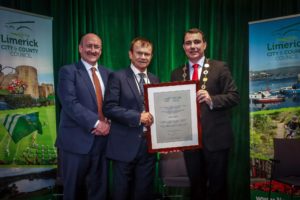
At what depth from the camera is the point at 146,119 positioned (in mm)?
3105

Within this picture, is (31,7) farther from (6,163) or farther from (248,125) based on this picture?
(248,125)

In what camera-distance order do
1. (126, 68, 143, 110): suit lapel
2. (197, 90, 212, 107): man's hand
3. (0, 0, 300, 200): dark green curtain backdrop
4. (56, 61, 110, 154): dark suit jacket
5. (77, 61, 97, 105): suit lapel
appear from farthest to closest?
(0, 0, 300, 200): dark green curtain backdrop, (77, 61, 97, 105): suit lapel, (56, 61, 110, 154): dark suit jacket, (126, 68, 143, 110): suit lapel, (197, 90, 212, 107): man's hand

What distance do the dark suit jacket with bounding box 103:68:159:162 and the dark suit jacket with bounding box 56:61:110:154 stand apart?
0.22 metres

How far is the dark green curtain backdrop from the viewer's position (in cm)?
516

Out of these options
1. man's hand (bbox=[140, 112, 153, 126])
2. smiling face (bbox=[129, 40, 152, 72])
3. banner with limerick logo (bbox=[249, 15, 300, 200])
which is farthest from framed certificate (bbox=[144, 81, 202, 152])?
banner with limerick logo (bbox=[249, 15, 300, 200])

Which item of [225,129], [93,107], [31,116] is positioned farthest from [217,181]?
[31,116]

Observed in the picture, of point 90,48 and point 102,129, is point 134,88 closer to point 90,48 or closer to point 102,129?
point 102,129

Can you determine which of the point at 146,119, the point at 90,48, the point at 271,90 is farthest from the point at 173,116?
the point at 271,90

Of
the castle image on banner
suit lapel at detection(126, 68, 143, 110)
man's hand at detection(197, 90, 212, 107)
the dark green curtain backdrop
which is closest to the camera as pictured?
man's hand at detection(197, 90, 212, 107)

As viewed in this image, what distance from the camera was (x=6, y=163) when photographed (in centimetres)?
428

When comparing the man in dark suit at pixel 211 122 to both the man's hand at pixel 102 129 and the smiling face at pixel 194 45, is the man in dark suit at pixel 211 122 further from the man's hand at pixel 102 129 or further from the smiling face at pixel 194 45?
the man's hand at pixel 102 129

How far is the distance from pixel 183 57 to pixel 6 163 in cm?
279

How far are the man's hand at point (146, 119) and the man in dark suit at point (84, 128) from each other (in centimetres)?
42

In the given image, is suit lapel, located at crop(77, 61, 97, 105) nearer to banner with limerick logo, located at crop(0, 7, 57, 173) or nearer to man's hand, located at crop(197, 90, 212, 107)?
man's hand, located at crop(197, 90, 212, 107)
